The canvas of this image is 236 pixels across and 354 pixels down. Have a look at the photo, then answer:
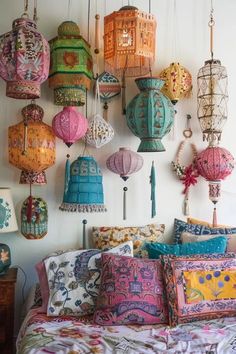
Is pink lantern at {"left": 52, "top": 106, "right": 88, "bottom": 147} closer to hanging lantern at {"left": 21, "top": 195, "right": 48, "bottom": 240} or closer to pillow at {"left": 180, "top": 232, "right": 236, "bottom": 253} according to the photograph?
hanging lantern at {"left": 21, "top": 195, "right": 48, "bottom": 240}

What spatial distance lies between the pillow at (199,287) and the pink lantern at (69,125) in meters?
0.98

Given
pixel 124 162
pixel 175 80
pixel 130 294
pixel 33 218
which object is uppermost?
pixel 175 80

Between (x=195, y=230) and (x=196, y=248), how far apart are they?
0.95 feet

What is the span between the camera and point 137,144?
3.02m

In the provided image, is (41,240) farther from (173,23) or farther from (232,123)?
(173,23)

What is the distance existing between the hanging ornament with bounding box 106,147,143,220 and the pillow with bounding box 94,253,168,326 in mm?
688

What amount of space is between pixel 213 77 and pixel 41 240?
164 cm

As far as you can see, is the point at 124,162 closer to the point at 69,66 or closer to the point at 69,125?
the point at 69,125

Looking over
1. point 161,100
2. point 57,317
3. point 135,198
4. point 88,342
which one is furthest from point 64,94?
point 88,342

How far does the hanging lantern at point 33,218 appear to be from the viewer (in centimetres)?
272

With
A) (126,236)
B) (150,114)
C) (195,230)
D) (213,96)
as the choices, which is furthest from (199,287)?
(213,96)

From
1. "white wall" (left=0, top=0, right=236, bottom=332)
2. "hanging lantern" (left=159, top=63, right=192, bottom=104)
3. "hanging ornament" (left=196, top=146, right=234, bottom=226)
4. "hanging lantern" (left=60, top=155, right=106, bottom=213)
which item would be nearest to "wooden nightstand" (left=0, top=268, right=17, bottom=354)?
"white wall" (left=0, top=0, right=236, bottom=332)

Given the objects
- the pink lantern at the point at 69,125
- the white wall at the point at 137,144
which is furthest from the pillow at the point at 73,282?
the pink lantern at the point at 69,125

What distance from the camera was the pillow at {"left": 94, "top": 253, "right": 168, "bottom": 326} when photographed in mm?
2146
